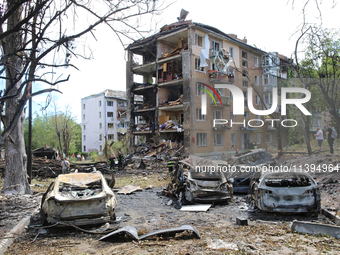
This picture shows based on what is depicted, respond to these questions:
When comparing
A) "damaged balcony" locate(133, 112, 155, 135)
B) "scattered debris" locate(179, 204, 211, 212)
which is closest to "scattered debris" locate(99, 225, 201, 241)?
"scattered debris" locate(179, 204, 211, 212)

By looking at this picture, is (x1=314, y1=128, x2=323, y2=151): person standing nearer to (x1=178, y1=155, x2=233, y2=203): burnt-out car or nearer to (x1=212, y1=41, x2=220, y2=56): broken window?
(x1=178, y1=155, x2=233, y2=203): burnt-out car

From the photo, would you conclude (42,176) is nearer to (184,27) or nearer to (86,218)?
(86,218)

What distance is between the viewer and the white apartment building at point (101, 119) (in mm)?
58219

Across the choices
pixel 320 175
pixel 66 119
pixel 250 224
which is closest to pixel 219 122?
pixel 320 175

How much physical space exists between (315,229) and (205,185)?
14.3 ft

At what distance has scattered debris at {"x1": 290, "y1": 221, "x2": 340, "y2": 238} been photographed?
19.6ft

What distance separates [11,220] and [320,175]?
1356cm

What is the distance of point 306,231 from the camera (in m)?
6.25

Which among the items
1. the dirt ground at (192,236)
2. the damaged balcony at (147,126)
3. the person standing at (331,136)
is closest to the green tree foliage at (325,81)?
the person standing at (331,136)

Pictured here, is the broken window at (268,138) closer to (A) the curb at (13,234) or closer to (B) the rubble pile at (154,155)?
(B) the rubble pile at (154,155)

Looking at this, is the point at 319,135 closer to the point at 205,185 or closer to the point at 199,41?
the point at 205,185

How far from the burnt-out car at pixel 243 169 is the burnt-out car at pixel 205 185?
1.01m

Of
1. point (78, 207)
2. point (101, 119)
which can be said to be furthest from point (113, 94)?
point (78, 207)

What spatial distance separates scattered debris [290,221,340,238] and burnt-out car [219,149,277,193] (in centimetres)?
533
